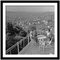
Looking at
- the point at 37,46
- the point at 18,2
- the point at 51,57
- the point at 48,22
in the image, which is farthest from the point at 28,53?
the point at 18,2

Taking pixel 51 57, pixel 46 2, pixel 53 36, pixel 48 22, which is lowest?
pixel 51 57

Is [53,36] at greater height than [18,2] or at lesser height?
lesser

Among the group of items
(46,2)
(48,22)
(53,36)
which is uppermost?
(46,2)

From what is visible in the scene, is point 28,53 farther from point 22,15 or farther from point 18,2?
point 18,2

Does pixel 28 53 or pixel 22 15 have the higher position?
pixel 22 15

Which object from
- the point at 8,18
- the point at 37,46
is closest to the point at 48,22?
the point at 37,46

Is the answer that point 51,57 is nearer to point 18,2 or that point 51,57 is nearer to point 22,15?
point 22,15
